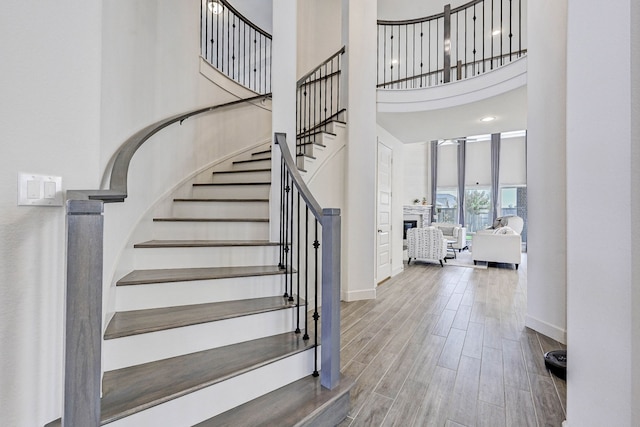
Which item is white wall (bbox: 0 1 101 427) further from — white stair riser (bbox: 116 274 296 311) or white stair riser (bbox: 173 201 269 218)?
white stair riser (bbox: 173 201 269 218)

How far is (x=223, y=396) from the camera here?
1.36 metres

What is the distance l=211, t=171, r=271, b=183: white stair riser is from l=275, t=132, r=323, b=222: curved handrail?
100cm

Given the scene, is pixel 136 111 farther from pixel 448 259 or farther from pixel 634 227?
pixel 448 259

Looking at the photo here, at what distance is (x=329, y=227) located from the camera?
62.9 inches

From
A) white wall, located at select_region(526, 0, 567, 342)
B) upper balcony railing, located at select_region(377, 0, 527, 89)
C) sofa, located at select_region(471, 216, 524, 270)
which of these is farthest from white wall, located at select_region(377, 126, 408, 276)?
white wall, located at select_region(526, 0, 567, 342)

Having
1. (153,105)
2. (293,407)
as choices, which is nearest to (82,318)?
(293,407)

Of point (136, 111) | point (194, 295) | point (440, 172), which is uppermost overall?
point (440, 172)

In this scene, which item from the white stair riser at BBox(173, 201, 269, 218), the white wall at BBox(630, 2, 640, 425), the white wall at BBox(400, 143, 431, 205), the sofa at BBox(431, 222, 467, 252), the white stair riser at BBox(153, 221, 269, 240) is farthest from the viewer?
the white wall at BBox(400, 143, 431, 205)

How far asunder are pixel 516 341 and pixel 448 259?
16.1ft

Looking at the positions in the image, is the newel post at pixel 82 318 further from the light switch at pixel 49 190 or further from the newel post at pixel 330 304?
the newel post at pixel 330 304

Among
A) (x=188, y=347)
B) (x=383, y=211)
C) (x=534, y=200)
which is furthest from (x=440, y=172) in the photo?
(x=188, y=347)

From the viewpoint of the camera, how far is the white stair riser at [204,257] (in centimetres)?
205

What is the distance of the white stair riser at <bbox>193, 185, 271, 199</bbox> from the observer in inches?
123

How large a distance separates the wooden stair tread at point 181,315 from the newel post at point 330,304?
0.39 m
